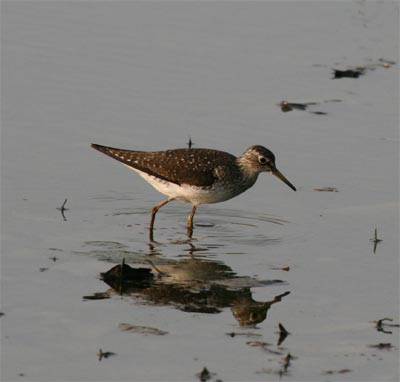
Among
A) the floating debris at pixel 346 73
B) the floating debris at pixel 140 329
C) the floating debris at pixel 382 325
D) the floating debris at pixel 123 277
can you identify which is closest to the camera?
the floating debris at pixel 140 329

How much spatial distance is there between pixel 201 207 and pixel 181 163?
121 cm

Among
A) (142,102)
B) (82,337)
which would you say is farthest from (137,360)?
(142,102)

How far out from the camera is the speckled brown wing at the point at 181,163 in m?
14.2

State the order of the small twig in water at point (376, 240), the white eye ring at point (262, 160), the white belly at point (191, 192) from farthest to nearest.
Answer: the white eye ring at point (262, 160) < the white belly at point (191, 192) < the small twig in water at point (376, 240)

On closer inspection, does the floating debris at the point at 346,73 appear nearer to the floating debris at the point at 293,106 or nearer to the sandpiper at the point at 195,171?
the floating debris at the point at 293,106

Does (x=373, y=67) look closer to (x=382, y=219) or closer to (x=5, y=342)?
(x=382, y=219)

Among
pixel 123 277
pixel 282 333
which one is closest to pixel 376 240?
pixel 282 333

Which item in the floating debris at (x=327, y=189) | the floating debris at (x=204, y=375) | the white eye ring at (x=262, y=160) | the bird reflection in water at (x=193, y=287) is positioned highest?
the white eye ring at (x=262, y=160)

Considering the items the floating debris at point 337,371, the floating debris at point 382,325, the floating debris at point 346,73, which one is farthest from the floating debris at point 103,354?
the floating debris at point 346,73

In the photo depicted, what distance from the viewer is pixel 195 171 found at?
559 inches

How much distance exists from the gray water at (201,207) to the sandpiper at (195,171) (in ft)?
1.27

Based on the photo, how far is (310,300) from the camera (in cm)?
1118

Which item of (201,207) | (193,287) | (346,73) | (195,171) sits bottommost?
(193,287)

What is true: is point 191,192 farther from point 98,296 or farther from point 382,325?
point 382,325
